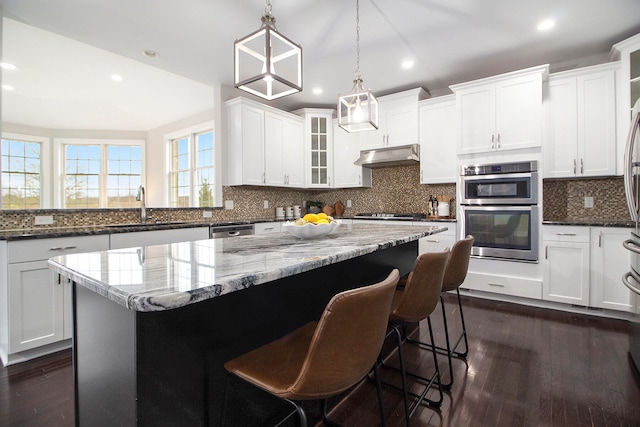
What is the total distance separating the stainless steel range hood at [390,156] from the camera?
405 centimetres

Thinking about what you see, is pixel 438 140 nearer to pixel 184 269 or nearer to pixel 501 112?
pixel 501 112

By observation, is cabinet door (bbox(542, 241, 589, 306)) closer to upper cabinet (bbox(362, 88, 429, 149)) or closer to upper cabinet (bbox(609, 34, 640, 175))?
upper cabinet (bbox(609, 34, 640, 175))

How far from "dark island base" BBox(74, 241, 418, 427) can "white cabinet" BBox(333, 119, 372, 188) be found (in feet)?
11.4

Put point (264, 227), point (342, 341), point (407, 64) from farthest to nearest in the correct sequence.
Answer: point (264, 227) → point (407, 64) → point (342, 341)

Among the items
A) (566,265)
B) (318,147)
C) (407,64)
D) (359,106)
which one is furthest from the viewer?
(318,147)

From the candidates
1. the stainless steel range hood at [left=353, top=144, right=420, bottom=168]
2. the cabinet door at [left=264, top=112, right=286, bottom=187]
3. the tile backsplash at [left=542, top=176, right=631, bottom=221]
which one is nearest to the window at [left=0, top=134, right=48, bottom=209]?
the cabinet door at [left=264, top=112, right=286, bottom=187]

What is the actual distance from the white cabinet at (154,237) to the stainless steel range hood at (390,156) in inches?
94.2

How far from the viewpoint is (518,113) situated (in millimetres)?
3318

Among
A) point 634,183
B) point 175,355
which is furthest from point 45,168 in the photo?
point 634,183

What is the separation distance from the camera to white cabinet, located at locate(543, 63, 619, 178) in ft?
10.0

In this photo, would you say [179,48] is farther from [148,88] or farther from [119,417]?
[119,417]

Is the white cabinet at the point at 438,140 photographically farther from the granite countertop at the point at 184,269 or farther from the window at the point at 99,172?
the window at the point at 99,172

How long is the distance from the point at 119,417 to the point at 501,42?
154 inches

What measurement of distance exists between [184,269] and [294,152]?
389cm
